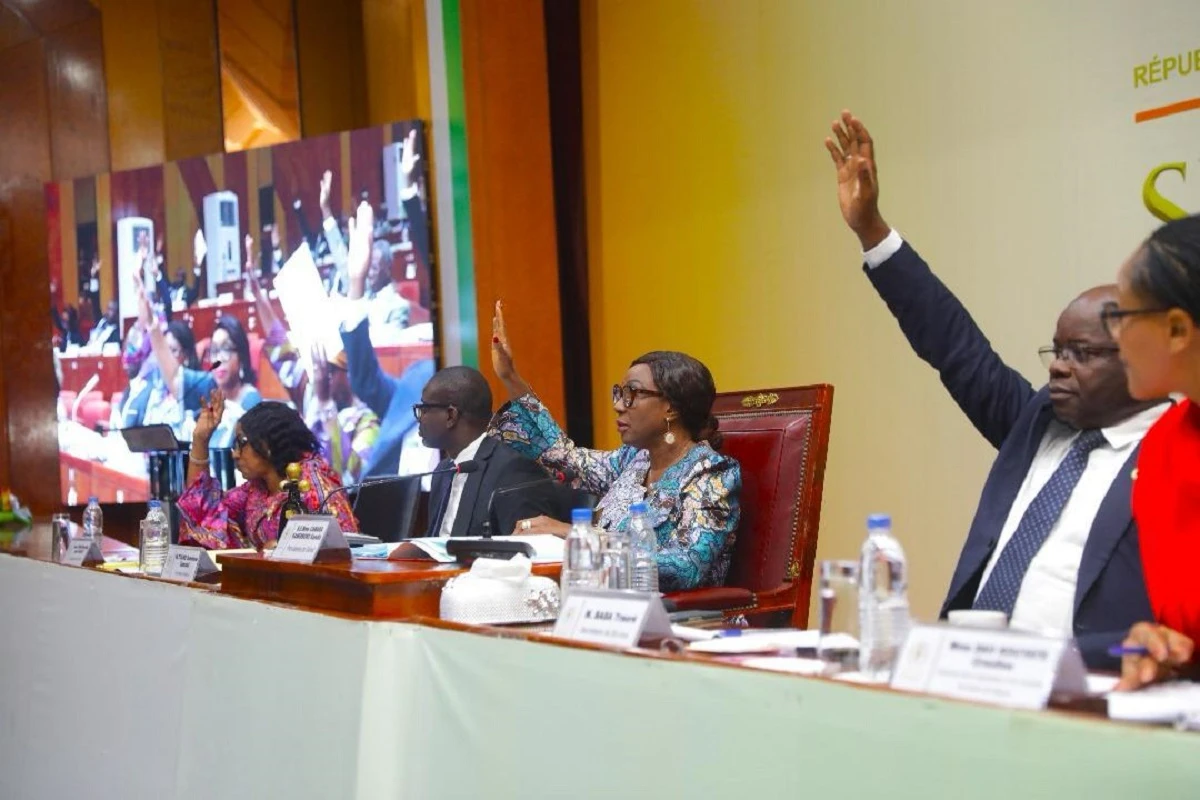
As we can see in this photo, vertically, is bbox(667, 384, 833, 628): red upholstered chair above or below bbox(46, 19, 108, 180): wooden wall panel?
below

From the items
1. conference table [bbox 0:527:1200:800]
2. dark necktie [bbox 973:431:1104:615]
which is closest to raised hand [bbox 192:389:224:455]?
conference table [bbox 0:527:1200:800]

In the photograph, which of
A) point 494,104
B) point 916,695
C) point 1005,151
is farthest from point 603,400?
point 916,695

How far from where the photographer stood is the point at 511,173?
4.86m

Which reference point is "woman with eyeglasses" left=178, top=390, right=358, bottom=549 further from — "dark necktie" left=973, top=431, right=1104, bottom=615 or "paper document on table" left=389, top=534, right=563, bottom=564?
A: "dark necktie" left=973, top=431, right=1104, bottom=615

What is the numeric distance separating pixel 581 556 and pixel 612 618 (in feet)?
1.15

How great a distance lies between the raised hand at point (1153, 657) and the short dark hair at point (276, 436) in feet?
8.94

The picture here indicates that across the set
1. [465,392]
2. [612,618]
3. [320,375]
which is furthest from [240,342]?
[612,618]

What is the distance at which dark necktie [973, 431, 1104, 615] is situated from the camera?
185 cm

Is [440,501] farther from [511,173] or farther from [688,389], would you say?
[511,173]

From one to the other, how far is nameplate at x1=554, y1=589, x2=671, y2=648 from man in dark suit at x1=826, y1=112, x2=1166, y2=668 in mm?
511

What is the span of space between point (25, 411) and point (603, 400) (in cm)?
325

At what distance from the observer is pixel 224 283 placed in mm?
5727

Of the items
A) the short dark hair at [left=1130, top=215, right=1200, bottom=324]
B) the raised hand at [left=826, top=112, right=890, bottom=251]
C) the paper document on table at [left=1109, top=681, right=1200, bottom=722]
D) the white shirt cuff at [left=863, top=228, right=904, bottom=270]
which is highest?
the raised hand at [left=826, top=112, right=890, bottom=251]

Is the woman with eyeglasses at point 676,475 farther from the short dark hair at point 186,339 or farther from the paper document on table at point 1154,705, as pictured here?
the short dark hair at point 186,339
